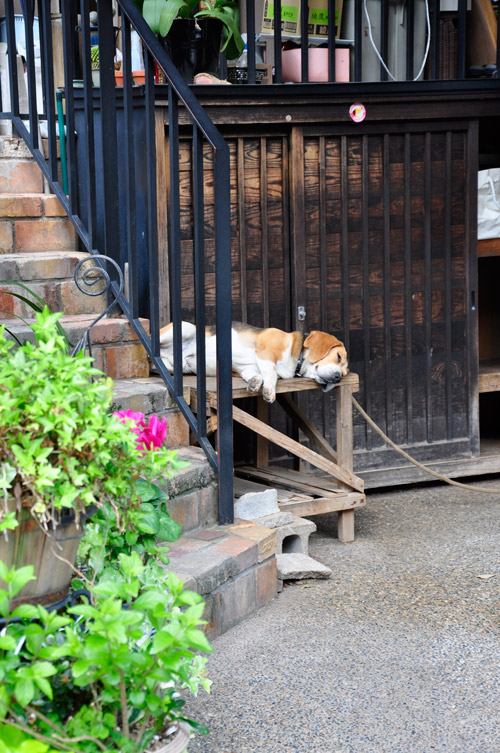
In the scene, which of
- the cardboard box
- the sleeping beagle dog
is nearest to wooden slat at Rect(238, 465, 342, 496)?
the sleeping beagle dog

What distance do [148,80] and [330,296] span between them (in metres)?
2.00

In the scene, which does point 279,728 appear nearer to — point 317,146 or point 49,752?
point 49,752

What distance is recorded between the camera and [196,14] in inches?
179

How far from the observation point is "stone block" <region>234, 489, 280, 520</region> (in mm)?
4105

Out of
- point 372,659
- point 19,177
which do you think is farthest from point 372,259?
point 372,659

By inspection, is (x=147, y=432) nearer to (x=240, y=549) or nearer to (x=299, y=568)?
(x=240, y=549)

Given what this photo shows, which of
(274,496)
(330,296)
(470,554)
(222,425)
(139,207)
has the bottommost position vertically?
(470,554)

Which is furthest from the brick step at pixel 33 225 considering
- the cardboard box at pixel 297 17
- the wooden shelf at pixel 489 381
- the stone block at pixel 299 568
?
the wooden shelf at pixel 489 381

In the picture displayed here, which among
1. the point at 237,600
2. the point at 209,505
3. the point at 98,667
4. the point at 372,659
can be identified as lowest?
the point at 372,659

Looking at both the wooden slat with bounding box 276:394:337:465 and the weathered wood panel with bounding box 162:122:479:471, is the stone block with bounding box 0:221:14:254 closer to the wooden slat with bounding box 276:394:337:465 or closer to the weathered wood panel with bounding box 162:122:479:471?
the weathered wood panel with bounding box 162:122:479:471

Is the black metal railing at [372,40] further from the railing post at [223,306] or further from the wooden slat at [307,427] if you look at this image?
the wooden slat at [307,427]

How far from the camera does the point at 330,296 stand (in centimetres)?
531

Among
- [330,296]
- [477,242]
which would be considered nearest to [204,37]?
[330,296]

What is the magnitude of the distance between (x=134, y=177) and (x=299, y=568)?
190cm
